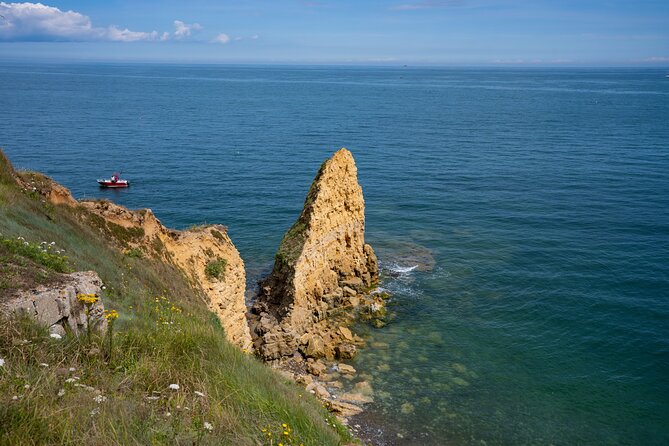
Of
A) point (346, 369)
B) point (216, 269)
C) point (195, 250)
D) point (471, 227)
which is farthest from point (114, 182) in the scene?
point (346, 369)

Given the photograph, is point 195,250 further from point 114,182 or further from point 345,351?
point 114,182

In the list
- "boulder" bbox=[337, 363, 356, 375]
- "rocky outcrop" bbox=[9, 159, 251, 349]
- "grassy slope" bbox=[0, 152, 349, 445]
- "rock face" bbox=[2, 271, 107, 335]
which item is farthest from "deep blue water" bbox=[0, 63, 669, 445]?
"rock face" bbox=[2, 271, 107, 335]

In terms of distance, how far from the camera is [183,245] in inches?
1106

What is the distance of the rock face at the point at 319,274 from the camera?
113 feet

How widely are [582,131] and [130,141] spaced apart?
3284 inches

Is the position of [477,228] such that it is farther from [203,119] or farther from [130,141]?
[203,119]

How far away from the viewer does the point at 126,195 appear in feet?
207

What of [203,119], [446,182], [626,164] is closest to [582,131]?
[626,164]

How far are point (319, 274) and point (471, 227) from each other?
23.1 m

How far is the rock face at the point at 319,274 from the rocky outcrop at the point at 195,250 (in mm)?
4631

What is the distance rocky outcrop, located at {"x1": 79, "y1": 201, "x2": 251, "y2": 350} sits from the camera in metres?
25.9

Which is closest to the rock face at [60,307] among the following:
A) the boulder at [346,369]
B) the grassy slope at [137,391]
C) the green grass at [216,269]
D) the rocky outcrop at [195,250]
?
the grassy slope at [137,391]

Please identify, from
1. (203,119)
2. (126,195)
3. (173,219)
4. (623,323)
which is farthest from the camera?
(203,119)

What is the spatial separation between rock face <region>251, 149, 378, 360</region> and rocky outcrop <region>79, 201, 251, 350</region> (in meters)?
4.63
